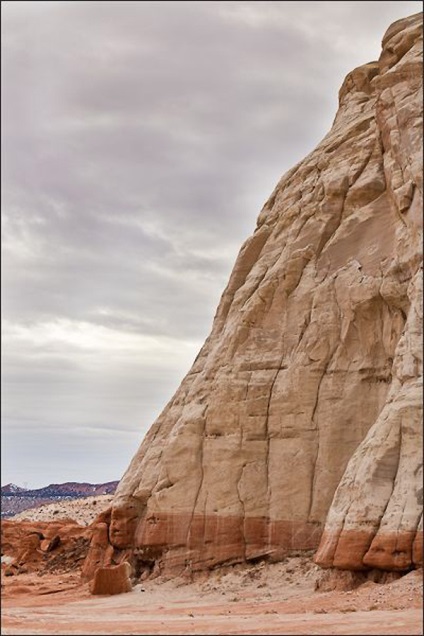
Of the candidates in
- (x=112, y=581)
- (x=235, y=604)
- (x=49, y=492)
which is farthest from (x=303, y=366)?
(x=49, y=492)

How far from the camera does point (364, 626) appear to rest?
15875mm

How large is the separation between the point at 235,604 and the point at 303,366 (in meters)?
8.65

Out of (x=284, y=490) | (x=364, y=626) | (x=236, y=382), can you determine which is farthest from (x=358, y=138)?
(x=364, y=626)

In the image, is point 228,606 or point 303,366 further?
point 303,366

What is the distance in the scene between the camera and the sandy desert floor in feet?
53.8

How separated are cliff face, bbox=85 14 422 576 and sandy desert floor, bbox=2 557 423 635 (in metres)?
1.23

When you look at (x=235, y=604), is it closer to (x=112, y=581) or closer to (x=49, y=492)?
(x=112, y=581)

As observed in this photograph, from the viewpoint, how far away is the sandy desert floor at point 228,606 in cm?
1641

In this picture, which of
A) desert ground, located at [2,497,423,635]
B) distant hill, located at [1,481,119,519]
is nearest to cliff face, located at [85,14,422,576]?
desert ground, located at [2,497,423,635]

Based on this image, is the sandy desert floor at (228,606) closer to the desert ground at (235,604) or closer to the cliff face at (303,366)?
the desert ground at (235,604)

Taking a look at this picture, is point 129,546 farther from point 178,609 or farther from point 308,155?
point 308,155

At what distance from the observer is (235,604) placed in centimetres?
2373

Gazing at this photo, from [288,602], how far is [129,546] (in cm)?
1019

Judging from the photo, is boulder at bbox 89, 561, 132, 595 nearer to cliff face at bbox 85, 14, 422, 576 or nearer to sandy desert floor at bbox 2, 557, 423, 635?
sandy desert floor at bbox 2, 557, 423, 635
